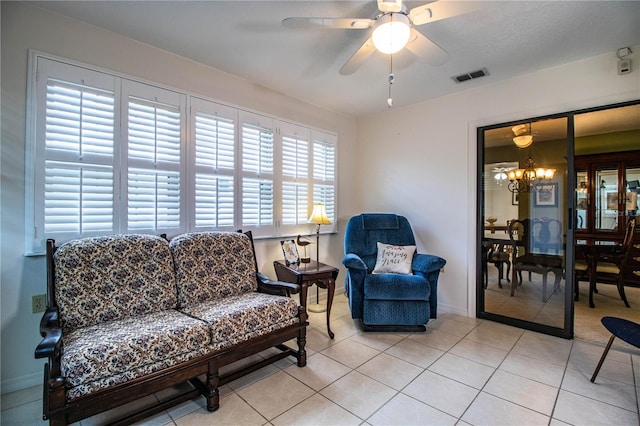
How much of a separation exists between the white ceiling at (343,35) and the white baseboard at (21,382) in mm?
2496

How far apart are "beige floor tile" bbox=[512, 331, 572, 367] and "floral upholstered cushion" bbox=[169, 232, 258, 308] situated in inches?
93.1

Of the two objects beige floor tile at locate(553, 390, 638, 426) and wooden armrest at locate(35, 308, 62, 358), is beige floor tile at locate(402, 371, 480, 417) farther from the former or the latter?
wooden armrest at locate(35, 308, 62, 358)

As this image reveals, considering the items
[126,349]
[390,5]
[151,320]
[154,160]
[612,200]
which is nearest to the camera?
[126,349]

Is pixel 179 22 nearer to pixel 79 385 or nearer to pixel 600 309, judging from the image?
pixel 79 385

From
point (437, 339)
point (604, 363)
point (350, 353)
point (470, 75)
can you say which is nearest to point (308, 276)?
point (350, 353)

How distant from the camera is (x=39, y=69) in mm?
2027

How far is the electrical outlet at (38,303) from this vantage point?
2.04 meters

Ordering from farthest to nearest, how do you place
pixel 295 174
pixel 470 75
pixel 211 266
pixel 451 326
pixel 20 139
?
pixel 295 174, pixel 451 326, pixel 470 75, pixel 211 266, pixel 20 139

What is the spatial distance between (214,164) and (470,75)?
266cm

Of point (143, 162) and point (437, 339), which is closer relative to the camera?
point (143, 162)

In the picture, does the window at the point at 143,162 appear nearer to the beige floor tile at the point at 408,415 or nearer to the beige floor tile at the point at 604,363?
the beige floor tile at the point at 408,415

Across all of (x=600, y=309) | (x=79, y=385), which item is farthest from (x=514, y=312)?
(x=79, y=385)

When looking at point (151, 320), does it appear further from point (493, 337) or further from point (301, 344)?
point (493, 337)

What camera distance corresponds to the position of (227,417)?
172cm
